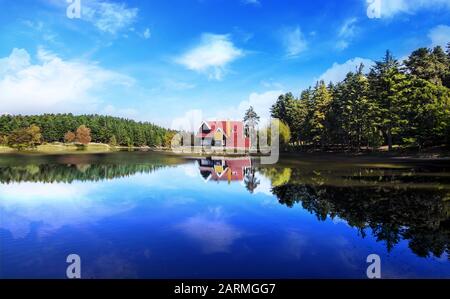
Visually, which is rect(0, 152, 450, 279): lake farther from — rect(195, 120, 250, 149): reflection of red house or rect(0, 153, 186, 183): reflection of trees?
rect(195, 120, 250, 149): reflection of red house

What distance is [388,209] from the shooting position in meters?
15.0

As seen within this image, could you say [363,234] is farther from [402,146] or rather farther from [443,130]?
[402,146]

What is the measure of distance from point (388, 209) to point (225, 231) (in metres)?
7.78

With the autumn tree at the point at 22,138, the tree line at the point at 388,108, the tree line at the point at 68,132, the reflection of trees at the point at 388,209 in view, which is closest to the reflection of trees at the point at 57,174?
the reflection of trees at the point at 388,209

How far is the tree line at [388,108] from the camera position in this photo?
166ft

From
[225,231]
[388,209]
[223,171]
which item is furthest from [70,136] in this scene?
[388,209]

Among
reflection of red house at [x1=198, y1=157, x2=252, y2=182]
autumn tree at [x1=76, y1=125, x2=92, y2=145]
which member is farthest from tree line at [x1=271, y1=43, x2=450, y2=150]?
autumn tree at [x1=76, y1=125, x2=92, y2=145]

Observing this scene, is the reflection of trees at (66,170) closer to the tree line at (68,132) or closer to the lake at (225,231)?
the lake at (225,231)

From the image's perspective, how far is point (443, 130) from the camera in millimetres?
48594

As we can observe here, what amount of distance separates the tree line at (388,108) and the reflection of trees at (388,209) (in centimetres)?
3587

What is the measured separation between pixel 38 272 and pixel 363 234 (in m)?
9.60

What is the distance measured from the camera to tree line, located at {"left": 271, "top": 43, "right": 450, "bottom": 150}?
50.6m
